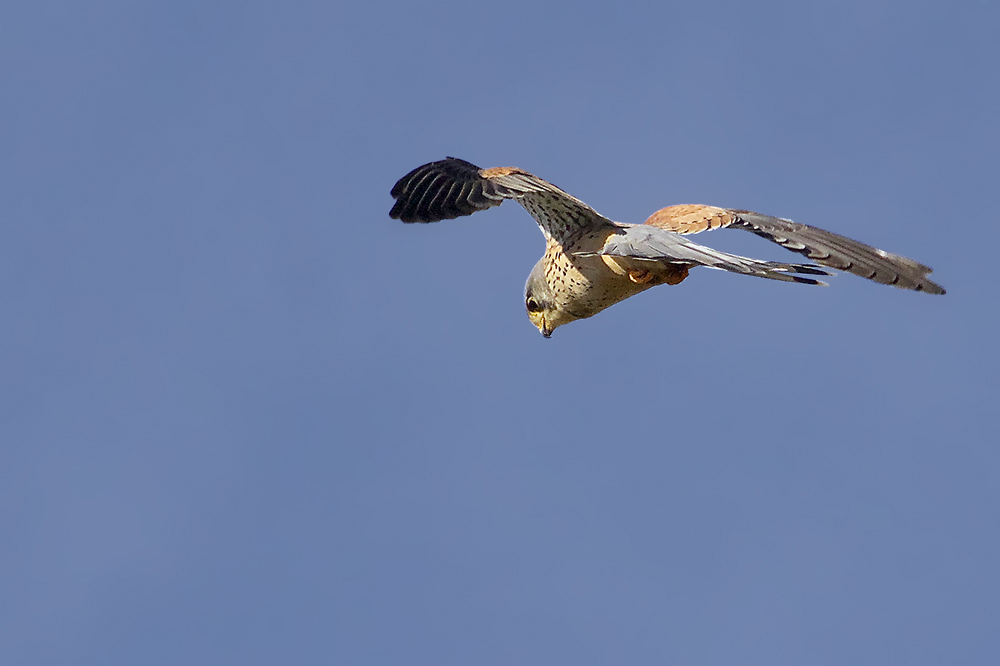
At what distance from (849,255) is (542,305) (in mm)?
2867

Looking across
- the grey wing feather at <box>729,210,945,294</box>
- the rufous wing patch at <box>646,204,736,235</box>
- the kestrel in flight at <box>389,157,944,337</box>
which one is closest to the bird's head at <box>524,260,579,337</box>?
the kestrel in flight at <box>389,157,944,337</box>

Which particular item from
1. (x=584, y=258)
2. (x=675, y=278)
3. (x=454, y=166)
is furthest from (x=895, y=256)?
(x=454, y=166)

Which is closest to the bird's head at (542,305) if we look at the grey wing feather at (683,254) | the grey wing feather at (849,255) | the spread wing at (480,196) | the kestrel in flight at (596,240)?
the kestrel in flight at (596,240)

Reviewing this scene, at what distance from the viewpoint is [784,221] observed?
9148mm

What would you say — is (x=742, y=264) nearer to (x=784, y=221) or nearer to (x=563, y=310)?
(x=784, y=221)

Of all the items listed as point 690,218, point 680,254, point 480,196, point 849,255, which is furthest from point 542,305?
point 849,255

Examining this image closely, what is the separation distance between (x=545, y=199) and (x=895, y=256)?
2.61 m

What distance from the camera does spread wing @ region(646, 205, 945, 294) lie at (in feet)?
28.1

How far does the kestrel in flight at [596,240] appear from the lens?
28.1 feet

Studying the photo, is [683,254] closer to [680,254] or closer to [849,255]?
[680,254]

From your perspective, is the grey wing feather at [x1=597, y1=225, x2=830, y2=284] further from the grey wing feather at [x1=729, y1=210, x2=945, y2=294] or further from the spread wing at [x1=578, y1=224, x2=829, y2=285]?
the grey wing feather at [x1=729, y1=210, x2=945, y2=294]

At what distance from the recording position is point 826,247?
347 inches

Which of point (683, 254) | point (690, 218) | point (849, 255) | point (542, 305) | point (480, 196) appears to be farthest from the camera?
point (542, 305)

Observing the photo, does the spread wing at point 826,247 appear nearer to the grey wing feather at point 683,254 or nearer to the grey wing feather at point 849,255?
the grey wing feather at point 849,255
